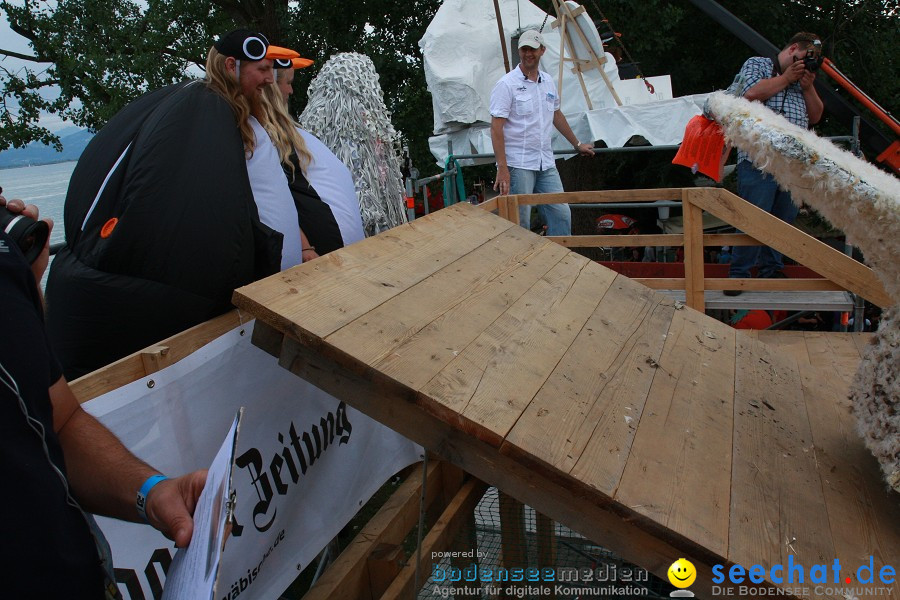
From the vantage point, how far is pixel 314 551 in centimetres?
262

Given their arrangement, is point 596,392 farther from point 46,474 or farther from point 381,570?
point 46,474

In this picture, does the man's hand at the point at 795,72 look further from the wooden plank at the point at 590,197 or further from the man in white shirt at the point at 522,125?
the man in white shirt at the point at 522,125

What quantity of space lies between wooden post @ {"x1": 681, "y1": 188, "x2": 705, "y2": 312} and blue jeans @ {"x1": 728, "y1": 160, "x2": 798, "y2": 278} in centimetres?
106

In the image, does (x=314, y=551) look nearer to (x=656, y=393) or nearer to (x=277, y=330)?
(x=277, y=330)

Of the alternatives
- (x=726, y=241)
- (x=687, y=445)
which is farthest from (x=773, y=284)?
(x=687, y=445)

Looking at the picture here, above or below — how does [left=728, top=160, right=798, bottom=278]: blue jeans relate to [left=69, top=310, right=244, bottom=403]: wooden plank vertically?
below

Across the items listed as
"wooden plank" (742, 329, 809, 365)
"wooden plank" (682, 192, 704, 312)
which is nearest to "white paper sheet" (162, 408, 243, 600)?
"wooden plank" (742, 329, 809, 365)

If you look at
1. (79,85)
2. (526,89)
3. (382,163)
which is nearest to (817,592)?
(382,163)

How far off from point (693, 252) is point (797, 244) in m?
0.66

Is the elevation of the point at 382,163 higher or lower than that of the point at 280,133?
lower

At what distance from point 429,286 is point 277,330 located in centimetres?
61

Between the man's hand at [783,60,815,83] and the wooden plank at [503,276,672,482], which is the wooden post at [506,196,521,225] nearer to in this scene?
the wooden plank at [503,276,672,482]

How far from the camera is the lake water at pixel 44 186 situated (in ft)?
9.38

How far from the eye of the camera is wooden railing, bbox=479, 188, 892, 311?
161 inches
